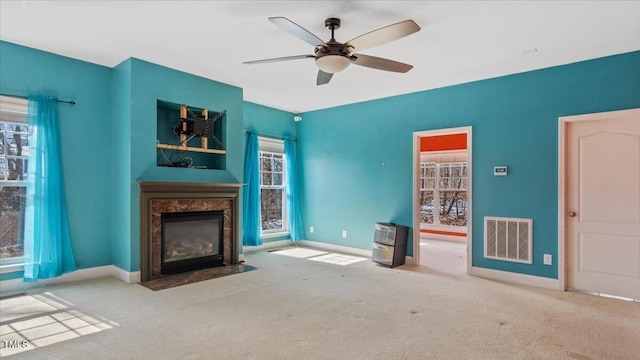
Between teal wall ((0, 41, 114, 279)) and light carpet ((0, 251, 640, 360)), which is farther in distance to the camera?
teal wall ((0, 41, 114, 279))

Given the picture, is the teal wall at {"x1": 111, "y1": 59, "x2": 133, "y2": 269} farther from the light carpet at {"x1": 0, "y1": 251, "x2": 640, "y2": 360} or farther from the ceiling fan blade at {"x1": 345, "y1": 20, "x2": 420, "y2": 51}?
the ceiling fan blade at {"x1": 345, "y1": 20, "x2": 420, "y2": 51}

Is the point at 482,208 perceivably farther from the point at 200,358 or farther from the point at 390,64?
the point at 200,358

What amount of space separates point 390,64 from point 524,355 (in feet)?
8.73

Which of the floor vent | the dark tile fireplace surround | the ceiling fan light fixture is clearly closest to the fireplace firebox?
the dark tile fireplace surround

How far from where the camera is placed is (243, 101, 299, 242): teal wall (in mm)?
6309

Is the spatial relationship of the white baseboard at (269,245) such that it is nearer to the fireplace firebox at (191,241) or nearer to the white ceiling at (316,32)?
the fireplace firebox at (191,241)

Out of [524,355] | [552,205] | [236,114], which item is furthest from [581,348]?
[236,114]

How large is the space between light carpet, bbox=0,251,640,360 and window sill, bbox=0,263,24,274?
390 mm

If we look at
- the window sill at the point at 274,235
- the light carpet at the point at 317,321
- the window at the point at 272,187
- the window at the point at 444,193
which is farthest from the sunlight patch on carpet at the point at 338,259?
the window at the point at 444,193

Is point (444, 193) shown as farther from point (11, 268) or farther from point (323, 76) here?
point (11, 268)

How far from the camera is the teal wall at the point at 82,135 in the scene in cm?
407

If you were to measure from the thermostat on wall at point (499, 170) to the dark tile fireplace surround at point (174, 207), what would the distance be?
3736 mm

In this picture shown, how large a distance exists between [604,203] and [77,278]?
6.43m

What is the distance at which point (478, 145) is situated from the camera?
4930 millimetres
